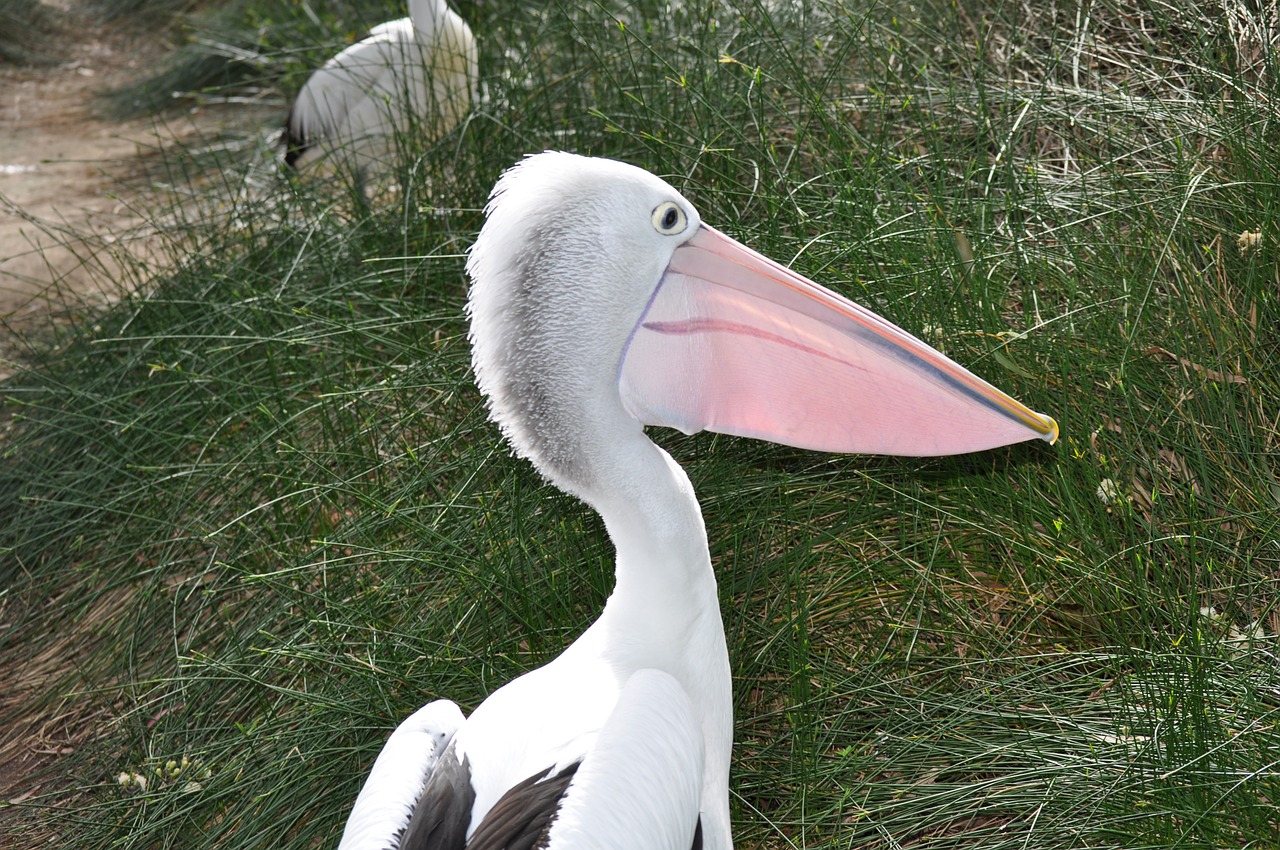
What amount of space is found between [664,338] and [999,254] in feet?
3.72

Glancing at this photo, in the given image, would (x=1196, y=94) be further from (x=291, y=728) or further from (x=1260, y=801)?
(x=291, y=728)

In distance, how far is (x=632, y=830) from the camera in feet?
5.65

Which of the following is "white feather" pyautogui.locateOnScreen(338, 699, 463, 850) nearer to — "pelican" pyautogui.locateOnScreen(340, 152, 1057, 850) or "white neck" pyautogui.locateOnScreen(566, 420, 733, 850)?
"pelican" pyautogui.locateOnScreen(340, 152, 1057, 850)

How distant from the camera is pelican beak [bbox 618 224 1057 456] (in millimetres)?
1989

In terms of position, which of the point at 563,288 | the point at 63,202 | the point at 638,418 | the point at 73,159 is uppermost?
the point at 563,288

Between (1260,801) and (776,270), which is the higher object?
(776,270)

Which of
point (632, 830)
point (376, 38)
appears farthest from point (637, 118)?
point (632, 830)

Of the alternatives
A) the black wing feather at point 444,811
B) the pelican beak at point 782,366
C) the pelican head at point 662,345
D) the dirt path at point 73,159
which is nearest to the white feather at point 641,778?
the black wing feather at point 444,811

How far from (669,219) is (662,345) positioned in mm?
215

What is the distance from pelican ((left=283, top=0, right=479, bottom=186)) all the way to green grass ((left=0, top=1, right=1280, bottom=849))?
1.45 ft

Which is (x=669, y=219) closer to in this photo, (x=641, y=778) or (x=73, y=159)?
(x=641, y=778)

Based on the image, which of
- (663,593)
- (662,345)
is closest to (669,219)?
(662,345)

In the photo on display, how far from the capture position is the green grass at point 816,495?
7.29ft

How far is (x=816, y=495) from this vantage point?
2.75 metres
